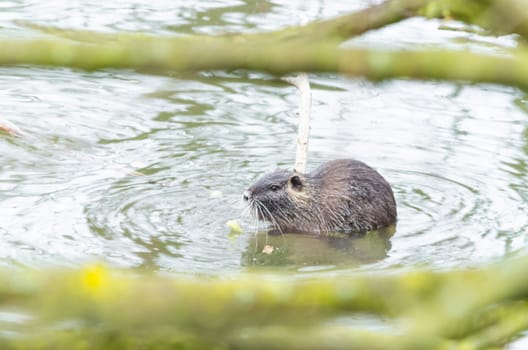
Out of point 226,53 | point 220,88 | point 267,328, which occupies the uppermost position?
point 226,53

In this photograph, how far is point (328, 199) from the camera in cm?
715

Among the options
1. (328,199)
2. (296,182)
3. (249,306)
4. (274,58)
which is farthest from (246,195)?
(249,306)

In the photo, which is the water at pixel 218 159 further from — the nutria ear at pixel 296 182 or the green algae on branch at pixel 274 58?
the green algae on branch at pixel 274 58

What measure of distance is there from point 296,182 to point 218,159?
31.4 inches

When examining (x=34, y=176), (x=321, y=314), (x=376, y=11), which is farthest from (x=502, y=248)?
(x=321, y=314)

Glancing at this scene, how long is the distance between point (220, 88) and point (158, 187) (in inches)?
81.0

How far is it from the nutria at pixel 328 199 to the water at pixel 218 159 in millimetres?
179

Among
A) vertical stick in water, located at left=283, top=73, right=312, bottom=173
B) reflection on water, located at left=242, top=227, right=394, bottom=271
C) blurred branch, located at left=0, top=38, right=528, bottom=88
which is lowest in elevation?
reflection on water, located at left=242, top=227, right=394, bottom=271

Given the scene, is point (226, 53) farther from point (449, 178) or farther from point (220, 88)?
point (220, 88)

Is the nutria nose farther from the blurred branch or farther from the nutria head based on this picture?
the blurred branch

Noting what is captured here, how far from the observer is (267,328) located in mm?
1452

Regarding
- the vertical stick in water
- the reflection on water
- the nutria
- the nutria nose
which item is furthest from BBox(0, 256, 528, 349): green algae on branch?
the nutria

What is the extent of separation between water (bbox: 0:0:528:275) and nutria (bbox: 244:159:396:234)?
0.18 metres

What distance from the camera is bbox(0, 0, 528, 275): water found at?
615 cm
